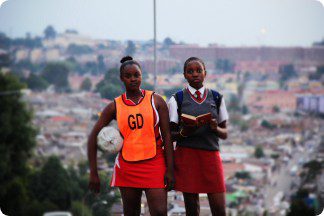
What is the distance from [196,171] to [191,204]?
178 millimetres

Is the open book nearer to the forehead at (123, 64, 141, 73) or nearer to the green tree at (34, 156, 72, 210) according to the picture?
the forehead at (123, 64, 141, 73)

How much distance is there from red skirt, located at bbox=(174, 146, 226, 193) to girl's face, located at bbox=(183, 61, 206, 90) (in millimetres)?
320

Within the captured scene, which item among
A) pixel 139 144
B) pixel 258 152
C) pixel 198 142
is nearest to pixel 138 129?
pixel 139 144

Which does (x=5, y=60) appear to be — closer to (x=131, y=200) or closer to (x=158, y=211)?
(x=131, y=200)

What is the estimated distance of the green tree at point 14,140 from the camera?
2027 centimetres

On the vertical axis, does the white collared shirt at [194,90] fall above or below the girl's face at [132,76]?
below

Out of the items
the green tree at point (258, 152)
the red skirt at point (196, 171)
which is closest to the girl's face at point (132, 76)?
the red skirt at point (196, 171)

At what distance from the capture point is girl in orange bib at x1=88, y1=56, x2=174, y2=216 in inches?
132

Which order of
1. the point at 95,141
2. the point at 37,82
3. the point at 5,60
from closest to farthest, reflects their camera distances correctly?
1. the point at 95,141
2. the point at 5,60
3. the point at 37,82

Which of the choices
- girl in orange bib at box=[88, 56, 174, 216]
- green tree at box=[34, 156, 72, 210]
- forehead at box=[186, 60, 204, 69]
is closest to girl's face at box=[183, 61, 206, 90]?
forehead at box=[186, 60, 204, 69]

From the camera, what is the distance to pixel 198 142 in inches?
137

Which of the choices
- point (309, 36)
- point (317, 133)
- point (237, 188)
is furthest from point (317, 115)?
point (237, 188)

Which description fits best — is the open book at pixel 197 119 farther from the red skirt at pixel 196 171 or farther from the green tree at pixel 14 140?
the green tree at pixel 14 140

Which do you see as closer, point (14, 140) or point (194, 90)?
point (194, 90)
